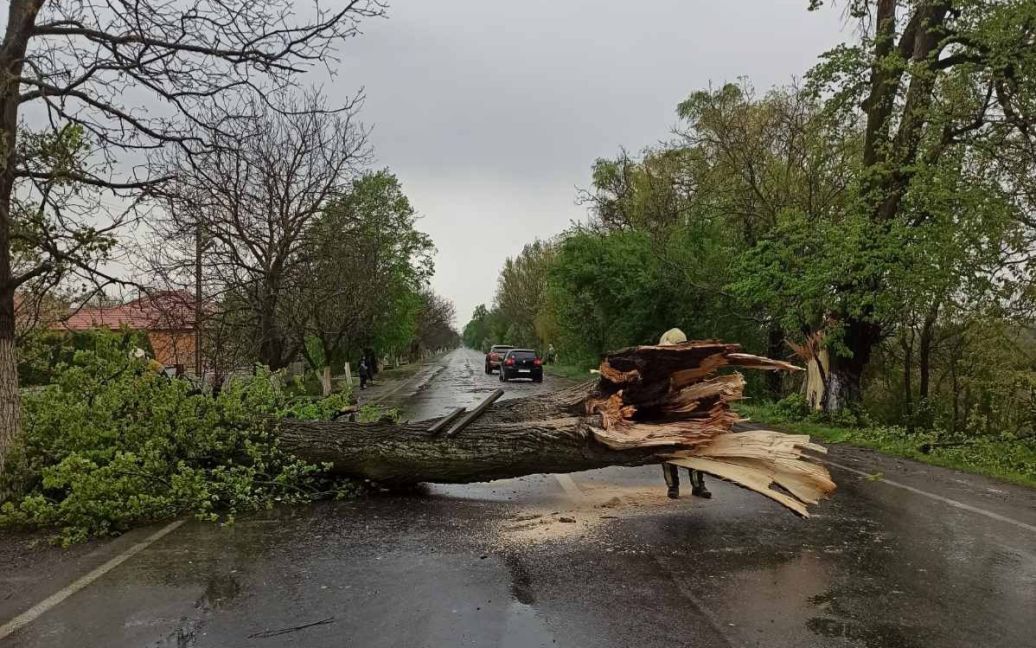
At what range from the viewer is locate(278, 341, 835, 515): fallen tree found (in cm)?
664

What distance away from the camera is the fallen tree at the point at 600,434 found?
21.8 ft

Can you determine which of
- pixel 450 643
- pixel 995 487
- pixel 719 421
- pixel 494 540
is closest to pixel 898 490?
pixel 995 487

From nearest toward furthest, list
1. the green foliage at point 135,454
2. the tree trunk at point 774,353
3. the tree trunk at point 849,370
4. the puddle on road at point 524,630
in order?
the puddle on road at point 524,630, the green foliage at point 135,454, the tree trunk at point 849,370, the tree trunk at point 774,353

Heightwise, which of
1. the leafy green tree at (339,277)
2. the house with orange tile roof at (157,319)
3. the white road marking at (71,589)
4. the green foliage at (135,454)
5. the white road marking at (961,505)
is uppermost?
the leafy green tree at (339,277)

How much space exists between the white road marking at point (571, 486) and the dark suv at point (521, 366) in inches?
984

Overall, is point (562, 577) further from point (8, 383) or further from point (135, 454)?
point (8, 383)

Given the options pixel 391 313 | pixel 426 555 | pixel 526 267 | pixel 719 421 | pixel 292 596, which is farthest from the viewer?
pixel 526 267

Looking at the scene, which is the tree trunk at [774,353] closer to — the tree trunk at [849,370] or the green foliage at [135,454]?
the tree trunk at [849,370]

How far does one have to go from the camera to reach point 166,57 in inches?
255

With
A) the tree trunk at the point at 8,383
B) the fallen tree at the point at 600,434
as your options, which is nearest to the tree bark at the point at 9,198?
the tree trunk at the point at 8,383

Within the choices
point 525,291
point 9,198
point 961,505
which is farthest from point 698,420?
point 525,291

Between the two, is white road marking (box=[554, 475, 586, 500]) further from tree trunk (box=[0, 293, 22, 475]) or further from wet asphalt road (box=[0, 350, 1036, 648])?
tree trunk (box=[0, 293, 22, 475])

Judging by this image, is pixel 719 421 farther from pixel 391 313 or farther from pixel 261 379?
pixel 391 313

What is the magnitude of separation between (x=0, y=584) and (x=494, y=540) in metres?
3.61
